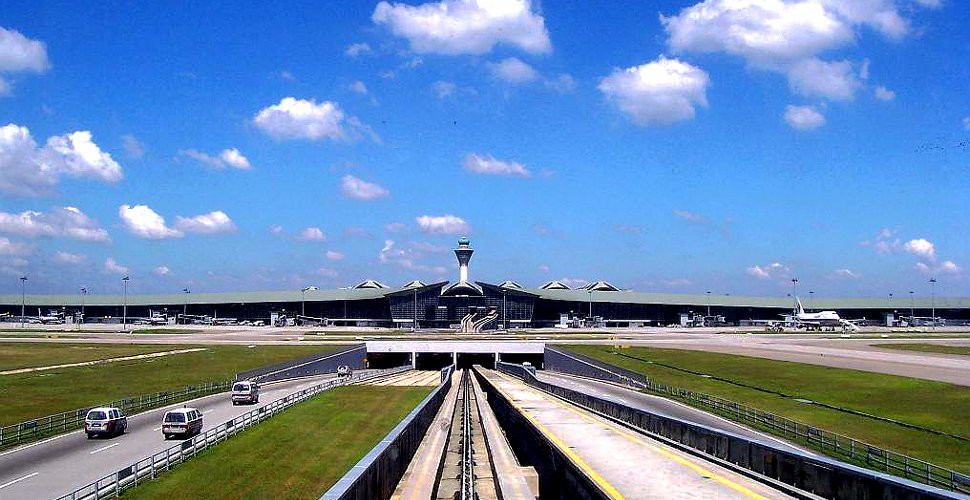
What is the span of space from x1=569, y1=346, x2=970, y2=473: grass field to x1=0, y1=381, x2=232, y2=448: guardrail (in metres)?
42.7

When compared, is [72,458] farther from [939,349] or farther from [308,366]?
[939,349]

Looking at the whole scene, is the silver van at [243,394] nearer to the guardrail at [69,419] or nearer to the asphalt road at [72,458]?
the guardrail at [69,419]

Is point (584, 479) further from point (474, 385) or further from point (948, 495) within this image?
point (474, 385)

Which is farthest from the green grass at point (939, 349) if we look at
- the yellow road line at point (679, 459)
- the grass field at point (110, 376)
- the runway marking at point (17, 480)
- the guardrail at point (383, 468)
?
the runway marking at point (17, 480)

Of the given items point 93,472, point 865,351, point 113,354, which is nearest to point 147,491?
point 93,472

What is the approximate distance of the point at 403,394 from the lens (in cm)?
6588

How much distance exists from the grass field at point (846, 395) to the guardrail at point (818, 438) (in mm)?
2078

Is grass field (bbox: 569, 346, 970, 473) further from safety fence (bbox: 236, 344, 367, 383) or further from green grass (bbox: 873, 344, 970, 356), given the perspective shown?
safety fence (bbox: 236, 344, 367, 383)

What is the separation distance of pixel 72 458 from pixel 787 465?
101ft

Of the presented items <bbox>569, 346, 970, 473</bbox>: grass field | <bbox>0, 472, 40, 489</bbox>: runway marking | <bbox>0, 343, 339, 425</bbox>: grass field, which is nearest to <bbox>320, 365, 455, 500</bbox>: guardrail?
<bbox>0, 472, 40, 489</bbox>: runway marking

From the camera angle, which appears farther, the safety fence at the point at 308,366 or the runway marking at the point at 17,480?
the safety fence at the point at 308,366

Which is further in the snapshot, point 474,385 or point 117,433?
point 474,385

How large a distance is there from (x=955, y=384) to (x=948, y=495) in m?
65.8

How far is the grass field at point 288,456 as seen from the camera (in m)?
29.0
